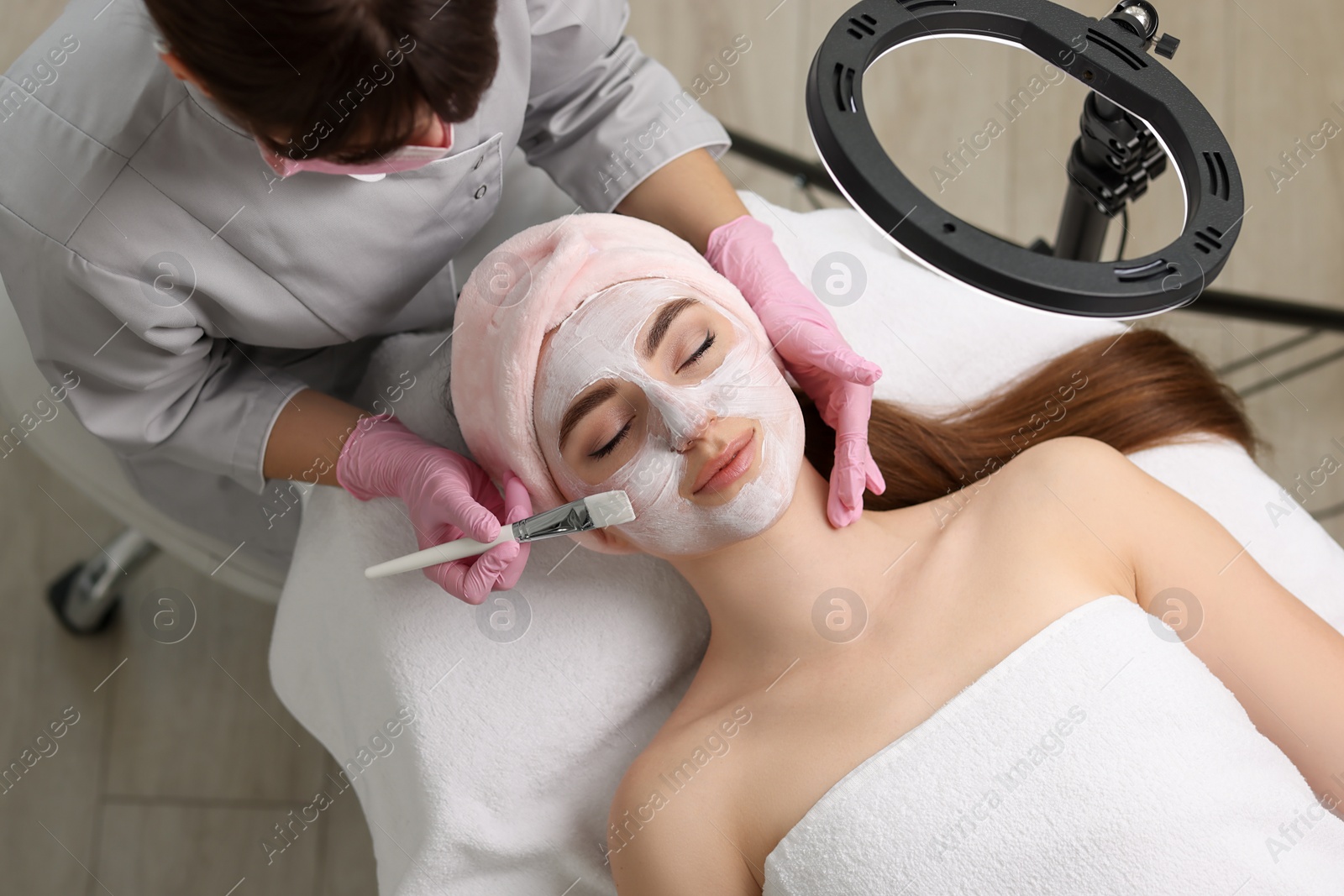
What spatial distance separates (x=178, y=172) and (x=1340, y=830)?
1.47 metres

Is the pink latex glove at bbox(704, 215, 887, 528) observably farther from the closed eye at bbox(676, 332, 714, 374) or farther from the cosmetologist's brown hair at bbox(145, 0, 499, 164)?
the cosmetologist's brown hair at bbox(145, 0, 499, 164)

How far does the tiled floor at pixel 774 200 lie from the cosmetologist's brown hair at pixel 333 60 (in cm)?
146

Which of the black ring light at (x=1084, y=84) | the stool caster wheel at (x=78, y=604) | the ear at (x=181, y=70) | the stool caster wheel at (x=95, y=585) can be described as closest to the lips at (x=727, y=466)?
the black ring light at (x=1084, y=84)

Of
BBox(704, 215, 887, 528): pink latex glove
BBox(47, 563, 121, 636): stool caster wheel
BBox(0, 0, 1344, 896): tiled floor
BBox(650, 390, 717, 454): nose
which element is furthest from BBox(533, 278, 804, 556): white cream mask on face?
BBox(47, 563, 121, 636): stool caster wheel

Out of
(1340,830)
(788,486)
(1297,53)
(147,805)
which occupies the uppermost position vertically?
(788,486)

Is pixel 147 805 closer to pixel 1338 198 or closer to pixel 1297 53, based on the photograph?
pixel 1338 198

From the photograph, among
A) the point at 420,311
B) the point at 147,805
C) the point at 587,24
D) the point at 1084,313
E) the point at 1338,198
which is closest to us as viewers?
the point at 1084,313

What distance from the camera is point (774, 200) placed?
234 cm

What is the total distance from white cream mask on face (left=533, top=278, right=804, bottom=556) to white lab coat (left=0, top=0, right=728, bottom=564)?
0.27 metres

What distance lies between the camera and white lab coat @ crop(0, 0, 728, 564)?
3.49 feet

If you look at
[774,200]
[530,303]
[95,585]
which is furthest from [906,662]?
[95,585]

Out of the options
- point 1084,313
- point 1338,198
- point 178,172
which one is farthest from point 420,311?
point 1338,198

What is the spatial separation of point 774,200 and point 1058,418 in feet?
3.70

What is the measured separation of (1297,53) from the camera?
234 cm
